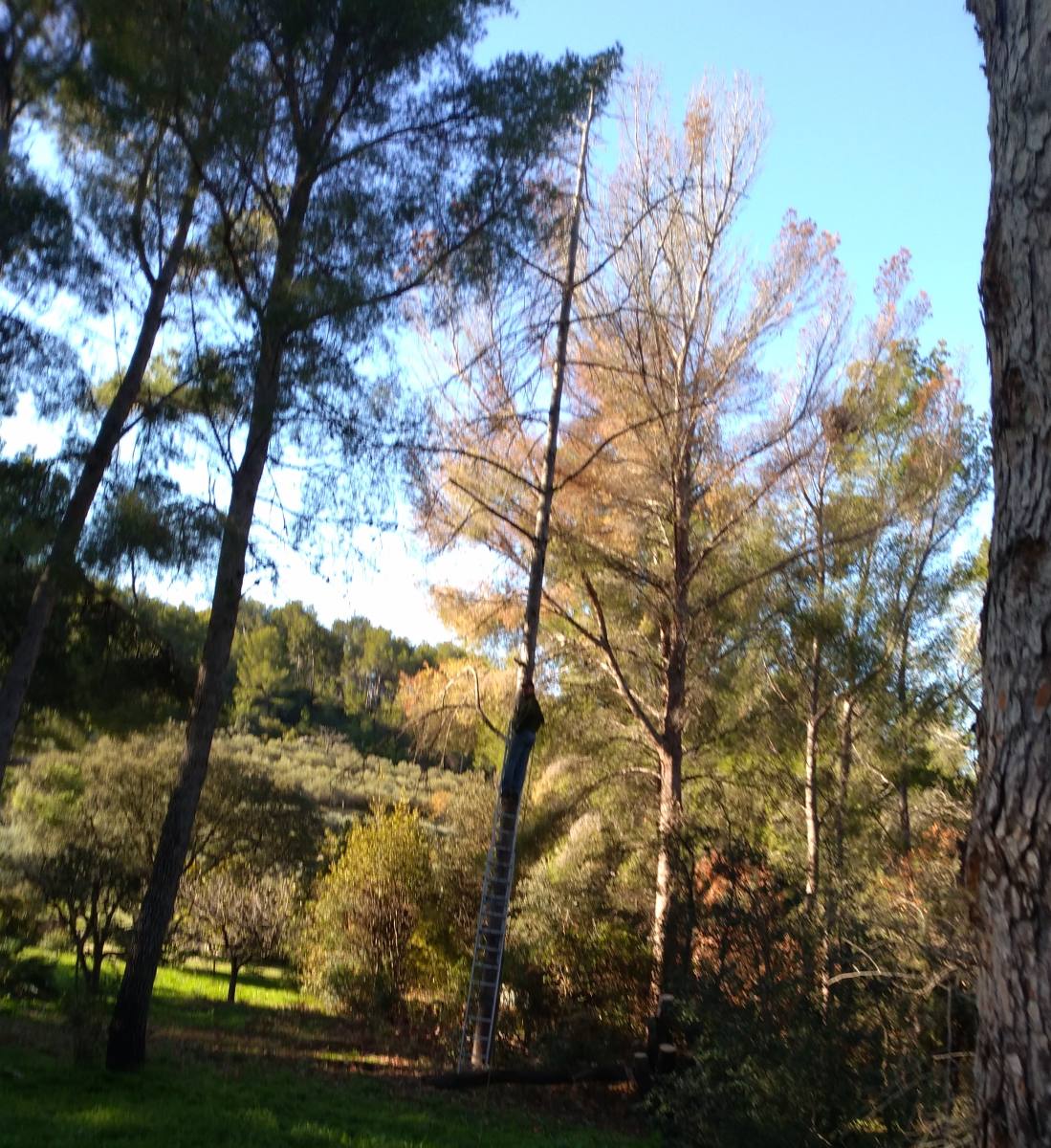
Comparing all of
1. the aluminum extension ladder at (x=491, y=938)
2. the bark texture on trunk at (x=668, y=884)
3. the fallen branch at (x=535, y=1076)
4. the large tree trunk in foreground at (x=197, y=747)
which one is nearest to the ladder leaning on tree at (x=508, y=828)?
the aluminum extension ladder at (x=491, y=938)

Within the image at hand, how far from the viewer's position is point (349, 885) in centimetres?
1655

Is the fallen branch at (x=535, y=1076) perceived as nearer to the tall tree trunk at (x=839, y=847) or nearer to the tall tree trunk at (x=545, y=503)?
the tall tree trunk at (x=545, y=503)

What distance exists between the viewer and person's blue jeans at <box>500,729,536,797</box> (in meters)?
11.0

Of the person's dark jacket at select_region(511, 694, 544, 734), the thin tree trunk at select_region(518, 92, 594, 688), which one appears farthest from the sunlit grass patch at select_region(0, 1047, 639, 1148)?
the thin tree trunk at select_region(518, 92, 594, 688)

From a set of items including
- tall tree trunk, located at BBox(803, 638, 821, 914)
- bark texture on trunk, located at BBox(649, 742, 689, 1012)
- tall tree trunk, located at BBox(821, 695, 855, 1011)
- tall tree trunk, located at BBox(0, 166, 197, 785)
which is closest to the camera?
tall tree trunk, located at BBox(821, 695, 855, 1011)

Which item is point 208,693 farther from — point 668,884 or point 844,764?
point 844,764

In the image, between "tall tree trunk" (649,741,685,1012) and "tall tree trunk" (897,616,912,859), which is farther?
"tall tree trunk" (897,616,912,859)

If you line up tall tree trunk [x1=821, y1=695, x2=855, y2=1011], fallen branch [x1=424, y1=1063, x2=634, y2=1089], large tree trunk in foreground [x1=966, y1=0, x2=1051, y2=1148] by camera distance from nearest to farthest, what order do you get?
1. large tree trunk in foreground [x1=966, y1=0, x2=1051, y2=1148]
2. tall tree trunk [x1=821, y1=695, x2=855, y2=1011]
3. fallen branch [x1=424, y1=1063, x2=634, y2=1089]

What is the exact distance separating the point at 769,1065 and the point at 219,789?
1255 centimetres

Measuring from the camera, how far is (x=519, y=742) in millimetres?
11125

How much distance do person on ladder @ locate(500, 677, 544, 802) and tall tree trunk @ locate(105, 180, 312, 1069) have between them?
3.35m

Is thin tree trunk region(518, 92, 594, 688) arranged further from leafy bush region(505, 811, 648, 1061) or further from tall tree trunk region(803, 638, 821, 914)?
tall tree trunk region(803, 638, 821, 914)

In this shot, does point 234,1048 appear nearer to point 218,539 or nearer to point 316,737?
point 218,539

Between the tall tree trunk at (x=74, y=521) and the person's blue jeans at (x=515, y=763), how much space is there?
481 cm
